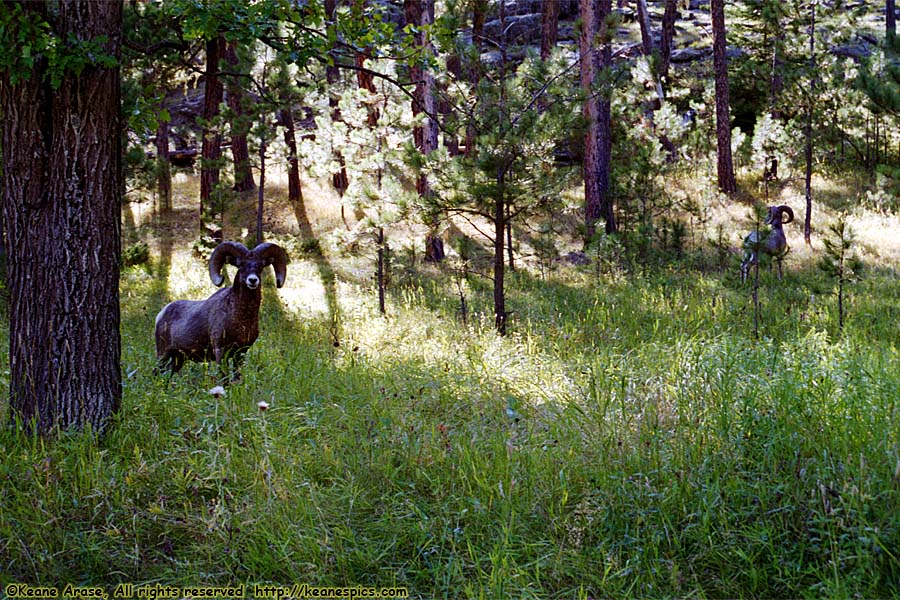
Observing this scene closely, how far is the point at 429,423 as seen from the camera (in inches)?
221

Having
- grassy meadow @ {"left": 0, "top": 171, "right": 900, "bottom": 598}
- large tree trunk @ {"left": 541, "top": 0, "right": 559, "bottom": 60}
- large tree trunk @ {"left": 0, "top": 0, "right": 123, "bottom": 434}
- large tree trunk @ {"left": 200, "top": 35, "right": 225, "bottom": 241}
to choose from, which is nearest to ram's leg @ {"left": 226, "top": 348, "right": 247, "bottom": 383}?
grassy meadow @ {"left": 0, "top": 171, "right": 900, "bottom": 598}

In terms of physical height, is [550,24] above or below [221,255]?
above

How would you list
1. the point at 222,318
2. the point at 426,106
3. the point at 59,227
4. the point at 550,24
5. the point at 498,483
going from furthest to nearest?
the point at 550,24 → the point at 426,106 → the point at 222,318 → the point at 59,227 → the point at 498,483

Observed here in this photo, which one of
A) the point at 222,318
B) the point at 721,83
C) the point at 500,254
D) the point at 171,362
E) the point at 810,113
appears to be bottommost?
the point at 171,362

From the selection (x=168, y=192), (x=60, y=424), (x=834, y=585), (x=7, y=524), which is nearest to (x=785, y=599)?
(x=834, y=585)

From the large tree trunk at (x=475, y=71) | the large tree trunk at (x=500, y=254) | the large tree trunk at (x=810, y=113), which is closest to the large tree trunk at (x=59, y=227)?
the large tree trunk at (x=475, y=71)

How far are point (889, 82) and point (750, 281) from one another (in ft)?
13.3

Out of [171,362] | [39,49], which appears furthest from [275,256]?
[39,49]

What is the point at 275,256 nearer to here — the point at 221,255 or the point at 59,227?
the point at 221,255

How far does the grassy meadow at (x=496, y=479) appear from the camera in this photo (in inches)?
141

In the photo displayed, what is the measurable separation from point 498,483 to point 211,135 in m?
14.1

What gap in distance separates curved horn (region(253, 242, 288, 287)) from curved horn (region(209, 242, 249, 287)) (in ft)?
0.48

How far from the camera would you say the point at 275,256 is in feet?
23.3

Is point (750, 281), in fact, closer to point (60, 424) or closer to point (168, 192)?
point (60, 424)
